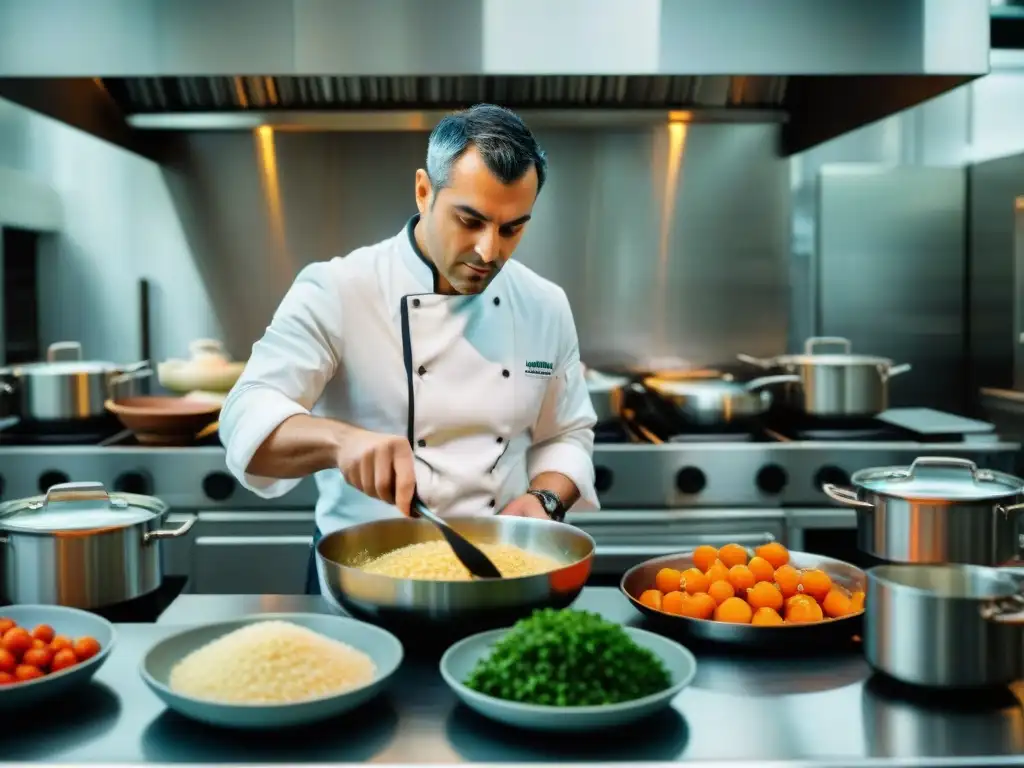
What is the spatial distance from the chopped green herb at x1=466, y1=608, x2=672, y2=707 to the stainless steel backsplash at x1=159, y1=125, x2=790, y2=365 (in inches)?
107

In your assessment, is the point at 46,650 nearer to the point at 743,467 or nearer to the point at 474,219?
the point at 474,219

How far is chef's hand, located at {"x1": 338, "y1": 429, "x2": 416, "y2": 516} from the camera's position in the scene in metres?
1.55

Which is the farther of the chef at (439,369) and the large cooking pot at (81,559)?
the chef at (439,369)

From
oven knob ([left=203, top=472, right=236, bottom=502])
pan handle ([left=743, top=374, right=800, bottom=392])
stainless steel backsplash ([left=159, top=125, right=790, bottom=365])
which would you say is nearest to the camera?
oven knob ([left=203, top=472, right=236, bottom=502])

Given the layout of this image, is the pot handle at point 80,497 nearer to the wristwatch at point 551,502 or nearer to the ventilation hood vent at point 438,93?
the wristwatch at point 551,502

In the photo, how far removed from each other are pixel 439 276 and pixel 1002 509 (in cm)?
114

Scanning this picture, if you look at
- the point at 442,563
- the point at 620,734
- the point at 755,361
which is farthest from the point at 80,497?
the point at 755,361

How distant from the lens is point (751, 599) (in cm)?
154

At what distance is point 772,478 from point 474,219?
5.68ft

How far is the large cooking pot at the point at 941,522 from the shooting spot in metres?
1.83

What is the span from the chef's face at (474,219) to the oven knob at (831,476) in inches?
65.4

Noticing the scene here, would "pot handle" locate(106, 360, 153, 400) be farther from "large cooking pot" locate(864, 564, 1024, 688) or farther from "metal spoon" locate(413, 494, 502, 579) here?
"large cooking pot" locate(864, 564, 1024, 688)

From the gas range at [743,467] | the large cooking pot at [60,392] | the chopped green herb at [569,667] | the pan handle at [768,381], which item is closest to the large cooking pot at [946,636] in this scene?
the chopped green herb at [569,667]

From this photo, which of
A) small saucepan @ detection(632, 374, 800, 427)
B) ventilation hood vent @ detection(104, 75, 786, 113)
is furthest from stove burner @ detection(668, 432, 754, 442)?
ventilation hood vent @ detection(104, 75, 786, 113)
